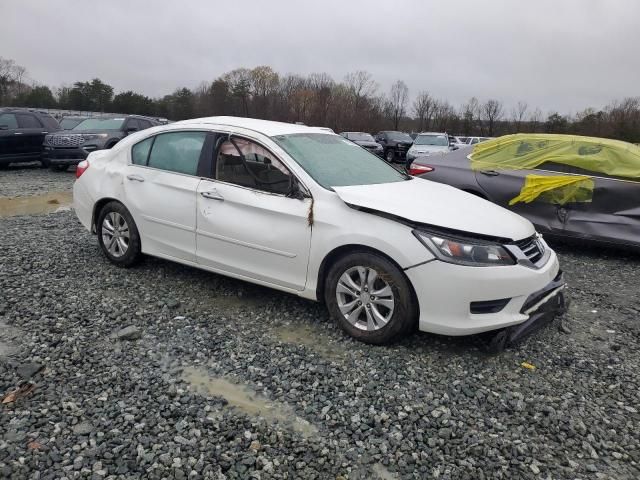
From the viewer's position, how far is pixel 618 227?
609 cm

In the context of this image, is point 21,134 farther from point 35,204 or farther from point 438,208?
point 438,208

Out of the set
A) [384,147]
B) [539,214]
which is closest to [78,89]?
[384,147]

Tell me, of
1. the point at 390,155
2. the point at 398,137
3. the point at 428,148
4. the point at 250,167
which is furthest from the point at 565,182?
the point at 398,137

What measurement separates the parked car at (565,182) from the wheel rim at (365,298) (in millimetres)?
3817

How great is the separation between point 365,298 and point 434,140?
57.8 feet

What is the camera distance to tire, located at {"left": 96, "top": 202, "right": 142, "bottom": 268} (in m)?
4.89

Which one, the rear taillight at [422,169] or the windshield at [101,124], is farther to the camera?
the windshield at [101,124]

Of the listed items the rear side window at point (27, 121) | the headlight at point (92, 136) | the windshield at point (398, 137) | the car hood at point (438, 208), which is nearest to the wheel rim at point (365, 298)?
the car hood at point (438, 208)

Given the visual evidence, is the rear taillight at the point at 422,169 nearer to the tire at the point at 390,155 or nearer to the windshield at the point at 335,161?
the windshield at the point at 335,161

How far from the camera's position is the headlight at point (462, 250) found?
3.33 metres

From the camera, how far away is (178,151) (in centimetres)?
466

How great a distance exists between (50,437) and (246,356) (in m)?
1.29

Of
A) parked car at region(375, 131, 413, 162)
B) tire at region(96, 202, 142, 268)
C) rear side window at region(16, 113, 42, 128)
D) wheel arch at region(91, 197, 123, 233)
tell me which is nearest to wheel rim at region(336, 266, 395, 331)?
tire at region(96, 202, 142, 268)

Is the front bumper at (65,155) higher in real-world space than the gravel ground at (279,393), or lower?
higher
